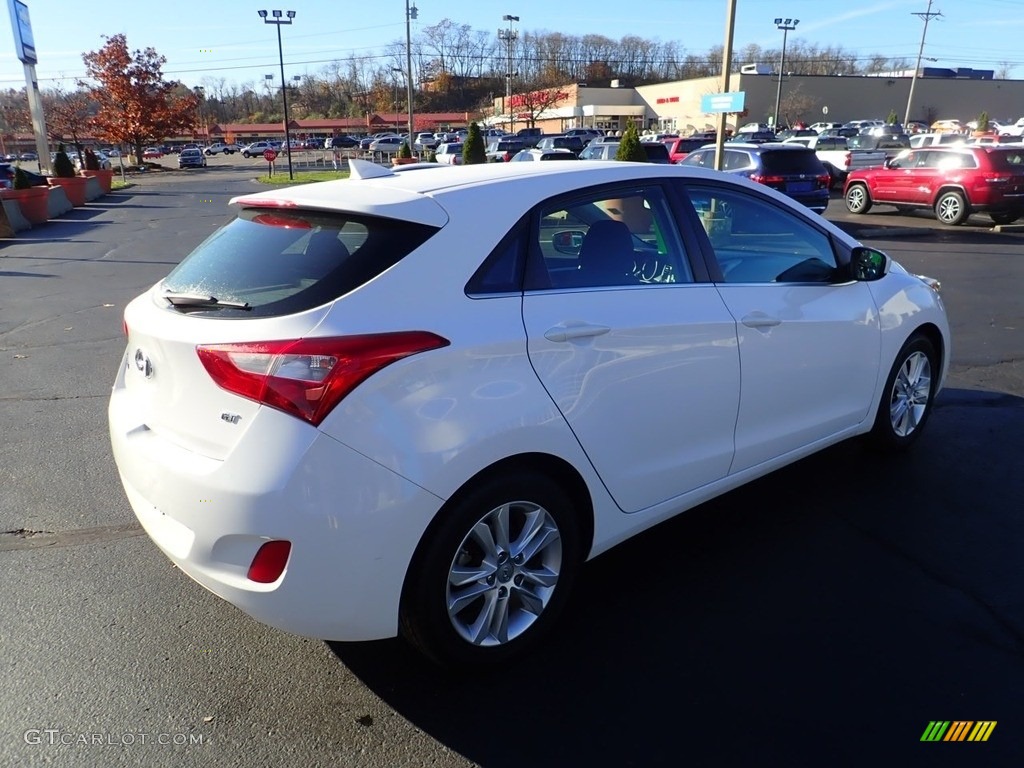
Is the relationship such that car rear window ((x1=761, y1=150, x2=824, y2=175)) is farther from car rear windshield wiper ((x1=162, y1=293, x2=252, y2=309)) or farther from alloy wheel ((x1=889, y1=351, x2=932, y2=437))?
car rear windshield wiper ((x1=162, y1=293, x2=252, y2=309))

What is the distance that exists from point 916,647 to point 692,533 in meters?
1.13

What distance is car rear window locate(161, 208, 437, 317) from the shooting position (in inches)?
96.0

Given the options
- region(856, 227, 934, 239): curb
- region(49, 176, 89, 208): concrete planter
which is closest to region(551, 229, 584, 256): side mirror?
region(856, 227, 934, 239): curb

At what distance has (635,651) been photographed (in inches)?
114

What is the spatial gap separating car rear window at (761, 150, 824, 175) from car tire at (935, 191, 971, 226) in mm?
3320

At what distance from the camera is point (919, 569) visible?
344 cm

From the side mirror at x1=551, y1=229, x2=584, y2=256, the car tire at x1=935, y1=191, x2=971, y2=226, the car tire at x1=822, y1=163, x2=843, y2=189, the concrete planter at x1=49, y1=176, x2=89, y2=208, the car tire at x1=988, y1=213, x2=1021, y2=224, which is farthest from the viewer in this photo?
the car tire at x1=822, y1=163, x2=843, y2=189

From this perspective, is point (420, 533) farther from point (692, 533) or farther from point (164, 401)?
point (692, 533)

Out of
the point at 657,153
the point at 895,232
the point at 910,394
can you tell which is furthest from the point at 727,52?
the point at 910,394

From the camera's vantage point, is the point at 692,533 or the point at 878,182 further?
the point at 878,182

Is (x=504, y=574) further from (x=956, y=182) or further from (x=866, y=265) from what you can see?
(x=956, y=182)

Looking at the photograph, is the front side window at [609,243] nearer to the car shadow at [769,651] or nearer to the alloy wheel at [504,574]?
the alloy wheel at [504,574]

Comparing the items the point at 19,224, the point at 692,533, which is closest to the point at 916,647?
the point at 692,533

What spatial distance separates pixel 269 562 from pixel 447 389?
2.43 ft
